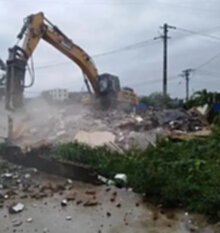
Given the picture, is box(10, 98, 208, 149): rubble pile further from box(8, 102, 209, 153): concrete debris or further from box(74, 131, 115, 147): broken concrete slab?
box(74, 131, 115, 147): broken concrete slab

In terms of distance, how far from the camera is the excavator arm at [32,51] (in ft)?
42.5

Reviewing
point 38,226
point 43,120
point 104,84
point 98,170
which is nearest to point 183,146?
point 98,170

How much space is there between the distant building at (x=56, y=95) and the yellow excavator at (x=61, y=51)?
345 centimetres

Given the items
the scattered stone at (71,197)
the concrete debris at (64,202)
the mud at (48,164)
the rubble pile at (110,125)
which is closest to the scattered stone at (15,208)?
the concrete debris at (64,202)

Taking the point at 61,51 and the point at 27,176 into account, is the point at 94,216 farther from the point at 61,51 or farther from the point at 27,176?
the point at 61,51

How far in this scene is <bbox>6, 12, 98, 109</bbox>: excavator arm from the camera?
42.5 ft

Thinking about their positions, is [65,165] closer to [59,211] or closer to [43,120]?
[59,211]

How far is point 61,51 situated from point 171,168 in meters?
9.84

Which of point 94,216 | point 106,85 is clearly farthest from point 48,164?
point 106,85

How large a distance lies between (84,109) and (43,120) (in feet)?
7.37

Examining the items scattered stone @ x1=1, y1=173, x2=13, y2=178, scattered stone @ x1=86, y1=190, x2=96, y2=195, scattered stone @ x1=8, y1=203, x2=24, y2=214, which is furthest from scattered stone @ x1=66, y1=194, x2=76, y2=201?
scattered stone @ x1=1, y1=173, x2=13, y2=178

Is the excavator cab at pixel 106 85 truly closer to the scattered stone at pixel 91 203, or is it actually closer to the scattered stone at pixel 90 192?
the scattered stone at pixel 90 192

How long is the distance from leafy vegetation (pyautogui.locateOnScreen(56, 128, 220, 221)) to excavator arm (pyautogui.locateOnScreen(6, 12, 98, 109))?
3.69m

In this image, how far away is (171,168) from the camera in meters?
7.27
